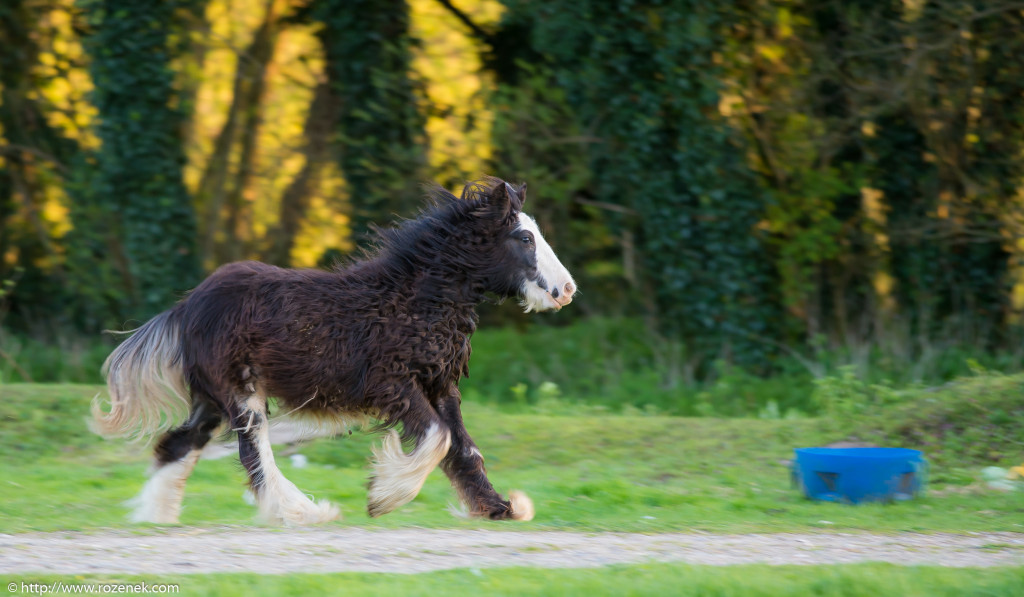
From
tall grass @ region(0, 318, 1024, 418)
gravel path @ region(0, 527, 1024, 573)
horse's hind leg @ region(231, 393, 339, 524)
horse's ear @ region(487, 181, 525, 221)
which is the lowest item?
tall grass @ region(0, 318, 1024, 418)

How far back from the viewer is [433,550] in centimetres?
559

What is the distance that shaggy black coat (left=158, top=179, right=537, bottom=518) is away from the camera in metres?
6.47

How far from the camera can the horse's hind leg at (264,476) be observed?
6.45 m

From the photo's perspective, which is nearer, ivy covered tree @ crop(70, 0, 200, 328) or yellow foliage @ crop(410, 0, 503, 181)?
ivy covered tree @ crop(70, 0, 200, 328)

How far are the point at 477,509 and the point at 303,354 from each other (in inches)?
56.8

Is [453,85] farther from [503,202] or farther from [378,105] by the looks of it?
[503,202]

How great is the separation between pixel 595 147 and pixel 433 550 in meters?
11.0

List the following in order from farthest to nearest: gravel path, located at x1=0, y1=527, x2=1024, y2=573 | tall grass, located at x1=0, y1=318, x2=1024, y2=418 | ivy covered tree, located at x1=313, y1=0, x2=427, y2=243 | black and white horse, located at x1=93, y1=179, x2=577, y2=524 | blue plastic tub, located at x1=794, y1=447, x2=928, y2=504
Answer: ivy covered tree, located at x1=313, y1=0, x2=427, y2=243 < tall grass, located at x1=0, y1=318, x2=1024, y2=418 < blue plastic tub, located at x1=794, y1=447, x2=928, y2=504 < black and white horse, located at x1=93, y1=179, x2=577, y2=524 < gravel path, located at x1=0, y1=527, x2=1024, y2=573

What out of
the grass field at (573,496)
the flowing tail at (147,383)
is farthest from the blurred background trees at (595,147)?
the flowing tail at (147,383)

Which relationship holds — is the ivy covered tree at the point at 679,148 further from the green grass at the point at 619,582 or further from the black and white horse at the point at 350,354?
the green grass at the point at 619,582

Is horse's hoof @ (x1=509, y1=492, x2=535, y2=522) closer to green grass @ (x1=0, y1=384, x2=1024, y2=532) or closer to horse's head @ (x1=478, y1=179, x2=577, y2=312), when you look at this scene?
green grass @ (x1=0, y1=384, x2=1024, y2=532)

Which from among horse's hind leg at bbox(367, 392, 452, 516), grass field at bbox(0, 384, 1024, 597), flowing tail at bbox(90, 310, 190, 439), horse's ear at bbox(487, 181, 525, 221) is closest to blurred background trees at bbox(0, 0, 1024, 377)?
grass field at bbox(0, 384, 1024, 597)

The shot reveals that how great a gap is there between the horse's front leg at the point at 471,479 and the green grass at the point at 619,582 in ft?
5.10

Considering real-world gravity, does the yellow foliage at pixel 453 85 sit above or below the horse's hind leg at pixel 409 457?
below
